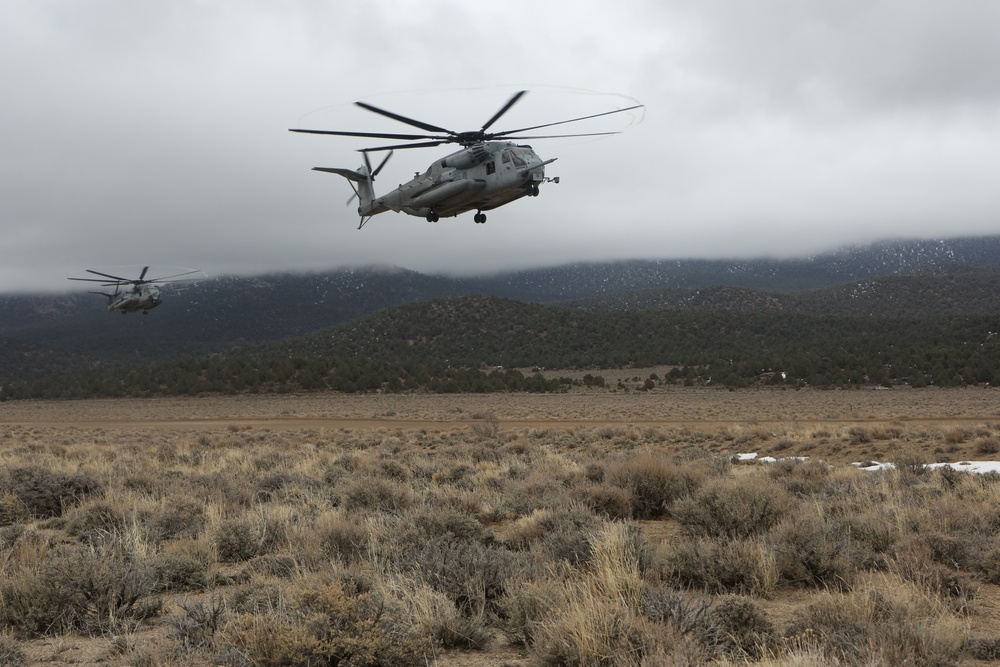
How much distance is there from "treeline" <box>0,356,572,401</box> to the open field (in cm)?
5579

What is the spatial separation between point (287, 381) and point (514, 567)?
236ft

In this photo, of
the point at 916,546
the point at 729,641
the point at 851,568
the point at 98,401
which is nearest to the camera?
the point at 729,641

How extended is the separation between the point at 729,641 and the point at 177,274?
55.3 m

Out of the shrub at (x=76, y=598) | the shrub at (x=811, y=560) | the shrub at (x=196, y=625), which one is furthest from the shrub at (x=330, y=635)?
the shrub at (x=811, y=560)

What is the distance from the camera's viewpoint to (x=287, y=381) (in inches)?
3000

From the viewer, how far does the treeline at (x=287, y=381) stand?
7412cm

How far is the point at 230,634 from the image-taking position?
20.7 ft

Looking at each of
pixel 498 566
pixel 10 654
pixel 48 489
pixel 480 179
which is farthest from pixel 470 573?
pixel 480 179

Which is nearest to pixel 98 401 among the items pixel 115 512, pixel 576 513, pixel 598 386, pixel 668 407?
pixel 598 386

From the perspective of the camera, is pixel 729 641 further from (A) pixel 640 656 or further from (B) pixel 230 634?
(B) pixel 230 634

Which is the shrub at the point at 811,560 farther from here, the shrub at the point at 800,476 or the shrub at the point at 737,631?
the shrub at the point at 800,476

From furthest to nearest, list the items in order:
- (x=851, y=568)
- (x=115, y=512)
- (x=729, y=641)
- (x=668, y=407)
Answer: (x=668, y=407) < (x=115, y=512) < (x=851, y=568) < (x=729, y=641)

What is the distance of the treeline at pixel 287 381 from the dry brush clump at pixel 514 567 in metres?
58.9

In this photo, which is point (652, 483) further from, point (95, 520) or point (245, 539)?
point (95, 520)
